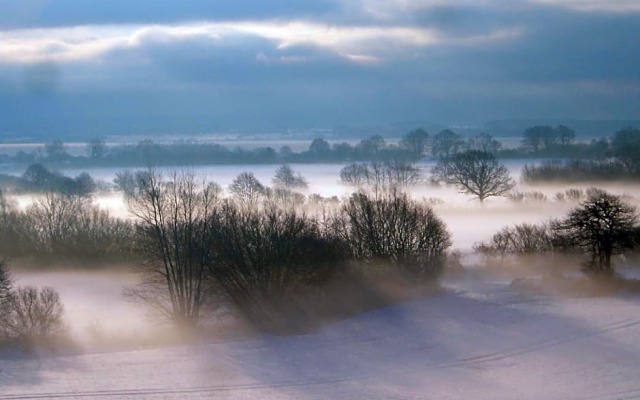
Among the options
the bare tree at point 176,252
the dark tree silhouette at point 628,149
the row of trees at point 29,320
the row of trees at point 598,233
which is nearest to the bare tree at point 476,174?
the dark tree silhouette at point 628,149

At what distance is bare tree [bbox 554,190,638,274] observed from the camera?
3784 cm

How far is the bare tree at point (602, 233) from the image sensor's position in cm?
3784

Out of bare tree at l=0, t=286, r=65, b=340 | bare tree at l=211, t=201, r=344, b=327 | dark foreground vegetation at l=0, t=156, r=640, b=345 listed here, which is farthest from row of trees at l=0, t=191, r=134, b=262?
bare tree at l=0, t=286, r=65, b=340

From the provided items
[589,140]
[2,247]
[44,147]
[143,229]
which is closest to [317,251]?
[143,229]

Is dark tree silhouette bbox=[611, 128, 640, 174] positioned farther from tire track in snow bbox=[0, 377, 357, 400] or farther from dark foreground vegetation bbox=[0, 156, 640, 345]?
tire track in snow bbox=[0, 377, 357, 400]

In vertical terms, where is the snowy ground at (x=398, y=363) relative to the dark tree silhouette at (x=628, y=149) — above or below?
below

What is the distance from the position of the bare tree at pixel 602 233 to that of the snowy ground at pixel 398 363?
489 centimetres

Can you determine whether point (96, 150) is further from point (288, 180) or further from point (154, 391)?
point (154, 391)

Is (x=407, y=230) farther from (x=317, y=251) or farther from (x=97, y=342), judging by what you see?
(x=97, y=342)

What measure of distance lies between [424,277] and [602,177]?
2889 centimetres

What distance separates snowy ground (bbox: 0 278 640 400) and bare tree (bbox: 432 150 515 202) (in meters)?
34.6

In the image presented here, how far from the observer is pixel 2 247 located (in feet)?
152

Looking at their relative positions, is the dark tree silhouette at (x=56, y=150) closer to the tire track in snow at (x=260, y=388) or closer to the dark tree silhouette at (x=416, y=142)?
the dark tree silhouette at (x=416, y=142)

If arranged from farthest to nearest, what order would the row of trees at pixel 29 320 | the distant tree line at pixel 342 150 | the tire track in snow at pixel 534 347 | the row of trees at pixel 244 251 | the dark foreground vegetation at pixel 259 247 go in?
the distant tree line at pixel 342 150, the row of trees at pixel 244 251, the dark foreground vegetation at pixel 259 247, the row of trees at pixel 29 320, the tire track in snow at pixel 534 347
